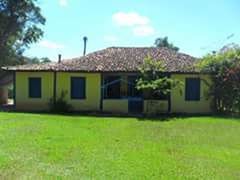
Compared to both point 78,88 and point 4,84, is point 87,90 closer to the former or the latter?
point 78,88

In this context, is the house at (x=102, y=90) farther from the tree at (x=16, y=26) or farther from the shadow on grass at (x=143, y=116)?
the tree at (x=16, y=26)

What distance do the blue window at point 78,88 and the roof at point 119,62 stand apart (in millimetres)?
883

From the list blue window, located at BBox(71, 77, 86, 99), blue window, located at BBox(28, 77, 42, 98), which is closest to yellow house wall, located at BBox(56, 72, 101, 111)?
blue window, located at BBox(71, 77, 86, 99)

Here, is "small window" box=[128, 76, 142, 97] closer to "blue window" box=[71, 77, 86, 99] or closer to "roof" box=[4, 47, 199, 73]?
"roof" box=[4, 47, 199, 73]

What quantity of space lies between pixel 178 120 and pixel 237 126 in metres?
3.50

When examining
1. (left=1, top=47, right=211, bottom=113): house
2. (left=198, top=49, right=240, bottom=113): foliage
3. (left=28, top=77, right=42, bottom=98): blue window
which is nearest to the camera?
(left=198, top=49, right=240, bottom=113): foliage

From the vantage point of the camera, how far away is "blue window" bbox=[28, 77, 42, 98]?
27203 millimetres

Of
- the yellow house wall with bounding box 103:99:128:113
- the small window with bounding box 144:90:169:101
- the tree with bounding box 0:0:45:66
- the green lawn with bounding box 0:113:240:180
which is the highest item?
the tree with bounding box 0:0:45:66

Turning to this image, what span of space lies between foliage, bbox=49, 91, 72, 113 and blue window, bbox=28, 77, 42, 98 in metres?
1.04

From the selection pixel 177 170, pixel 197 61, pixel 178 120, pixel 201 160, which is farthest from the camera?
pixel 197 61

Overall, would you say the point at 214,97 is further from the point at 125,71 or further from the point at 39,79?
the point at 39,79

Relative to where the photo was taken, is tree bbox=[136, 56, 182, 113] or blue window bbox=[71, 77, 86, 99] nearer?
tree bbox=[136, 56, 182, 113]

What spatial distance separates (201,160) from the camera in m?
11.3

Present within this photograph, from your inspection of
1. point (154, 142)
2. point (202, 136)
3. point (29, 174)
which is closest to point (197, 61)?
point (202, 136)
